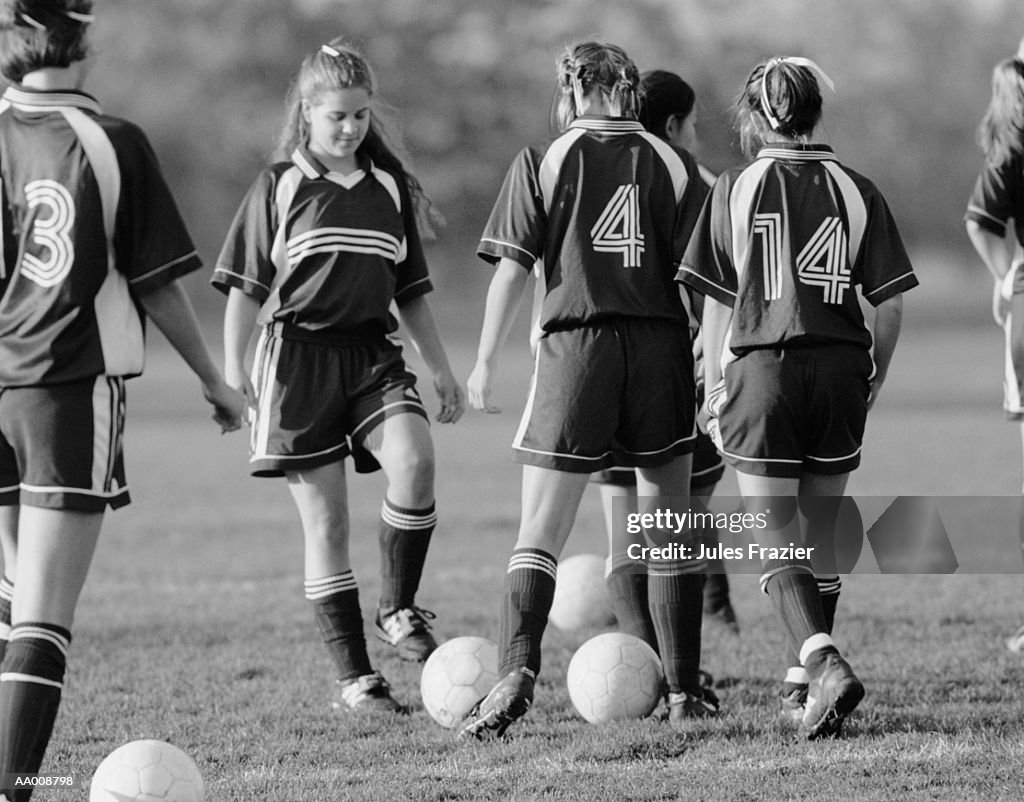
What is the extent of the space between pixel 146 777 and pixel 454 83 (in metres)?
55.5

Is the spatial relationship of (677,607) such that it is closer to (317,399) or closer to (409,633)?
(409,633)

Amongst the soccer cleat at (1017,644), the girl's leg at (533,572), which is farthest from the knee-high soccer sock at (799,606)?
the soccer cleat at (1017,644)

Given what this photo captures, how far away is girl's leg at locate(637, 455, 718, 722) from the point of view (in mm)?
5090

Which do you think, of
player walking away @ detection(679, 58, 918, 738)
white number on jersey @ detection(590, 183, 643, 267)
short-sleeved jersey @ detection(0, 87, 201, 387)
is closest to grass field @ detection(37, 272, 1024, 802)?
player walking away @ detection(679, 58, 918, 738)

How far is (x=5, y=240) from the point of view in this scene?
148 inches

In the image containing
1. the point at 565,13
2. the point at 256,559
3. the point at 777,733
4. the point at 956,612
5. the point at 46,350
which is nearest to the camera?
the point at 46,350

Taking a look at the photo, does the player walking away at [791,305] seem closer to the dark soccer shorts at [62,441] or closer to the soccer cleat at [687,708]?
the soccer cleat at [687,708]

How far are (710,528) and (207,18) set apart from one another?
5860cm

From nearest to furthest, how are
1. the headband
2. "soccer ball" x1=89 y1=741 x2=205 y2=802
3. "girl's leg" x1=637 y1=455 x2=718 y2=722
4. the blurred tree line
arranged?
"soccer ball" x1=89 y1=741 x2=205 y2=802, the headband, "girl's leg" x1=637 y1=455 x2=718 y2=722, the blurred tree line

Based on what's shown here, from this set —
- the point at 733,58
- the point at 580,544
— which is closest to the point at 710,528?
the point at 580,544

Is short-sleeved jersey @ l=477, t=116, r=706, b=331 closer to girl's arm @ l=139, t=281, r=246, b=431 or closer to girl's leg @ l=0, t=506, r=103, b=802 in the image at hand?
girl's arm @ l=139, t=281, r=246, b=431

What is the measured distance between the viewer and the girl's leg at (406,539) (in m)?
5.36

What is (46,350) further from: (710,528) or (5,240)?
(710,528)

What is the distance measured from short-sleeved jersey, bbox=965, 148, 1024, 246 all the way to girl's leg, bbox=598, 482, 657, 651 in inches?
76.2
